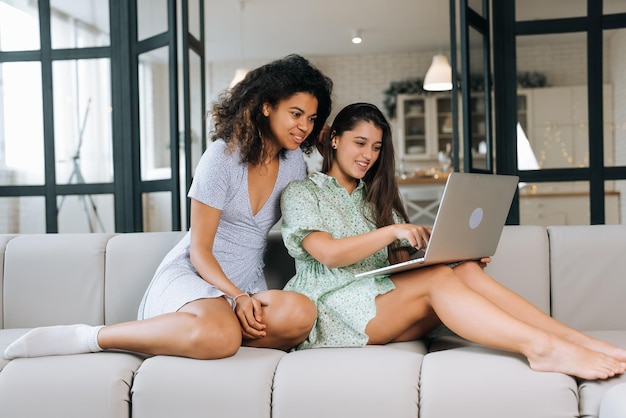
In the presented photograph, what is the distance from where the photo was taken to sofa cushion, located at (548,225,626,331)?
265cm

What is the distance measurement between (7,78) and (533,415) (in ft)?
11.1

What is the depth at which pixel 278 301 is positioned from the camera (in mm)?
2215

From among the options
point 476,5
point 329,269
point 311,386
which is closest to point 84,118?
point 476,5

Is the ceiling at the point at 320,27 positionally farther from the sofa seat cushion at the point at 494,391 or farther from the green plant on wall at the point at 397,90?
the sofa seat cushion at the point at 494,391

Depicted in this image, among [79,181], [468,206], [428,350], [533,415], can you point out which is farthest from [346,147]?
[79,181]

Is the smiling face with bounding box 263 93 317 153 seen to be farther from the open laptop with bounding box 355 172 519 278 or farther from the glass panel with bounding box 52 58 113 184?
the glass panel with bounding box 52 58 113 184

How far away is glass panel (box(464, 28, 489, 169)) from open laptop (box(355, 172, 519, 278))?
4.64 ft

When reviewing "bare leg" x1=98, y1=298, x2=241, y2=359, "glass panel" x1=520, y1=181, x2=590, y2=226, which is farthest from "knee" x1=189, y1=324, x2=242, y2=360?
"glass panel" x1=520, y1=181, x2=590, y2=226

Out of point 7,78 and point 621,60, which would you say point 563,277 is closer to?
point 621,60

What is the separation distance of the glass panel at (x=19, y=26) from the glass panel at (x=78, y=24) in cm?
9

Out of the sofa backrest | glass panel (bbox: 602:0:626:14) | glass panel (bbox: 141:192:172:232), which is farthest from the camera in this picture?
glass panel (bbox: 141:192:172:232)

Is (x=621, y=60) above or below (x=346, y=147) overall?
above

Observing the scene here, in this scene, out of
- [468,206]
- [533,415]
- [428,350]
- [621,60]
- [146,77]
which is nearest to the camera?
[533,415]

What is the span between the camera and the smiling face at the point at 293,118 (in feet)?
8.20
